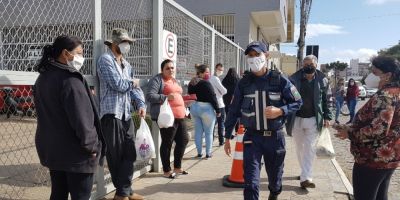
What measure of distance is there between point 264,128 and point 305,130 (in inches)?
67.3

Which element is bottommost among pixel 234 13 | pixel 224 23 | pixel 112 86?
pixel 112 86

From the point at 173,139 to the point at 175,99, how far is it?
59 cm

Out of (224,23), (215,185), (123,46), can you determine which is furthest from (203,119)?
(224,23)

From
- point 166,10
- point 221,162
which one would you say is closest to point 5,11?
point 166,10

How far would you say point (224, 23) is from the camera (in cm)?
1791

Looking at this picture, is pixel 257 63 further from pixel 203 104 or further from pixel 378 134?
pixel 203 104

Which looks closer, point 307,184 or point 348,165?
point 307,184

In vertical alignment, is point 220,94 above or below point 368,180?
above

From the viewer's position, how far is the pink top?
5.66 meters

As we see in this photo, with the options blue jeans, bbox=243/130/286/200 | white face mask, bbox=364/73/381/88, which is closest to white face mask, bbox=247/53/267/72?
blue jeans, bbox=243/130/286/200

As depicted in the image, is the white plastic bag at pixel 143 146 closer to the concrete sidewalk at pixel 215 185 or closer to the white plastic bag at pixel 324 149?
the concrete sidewalk at pixel 215 185

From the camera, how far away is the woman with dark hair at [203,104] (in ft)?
22.7

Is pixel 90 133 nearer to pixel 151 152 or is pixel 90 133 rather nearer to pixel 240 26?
pixel 151 152

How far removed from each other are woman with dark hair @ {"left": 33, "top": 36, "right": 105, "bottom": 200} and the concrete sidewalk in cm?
197
